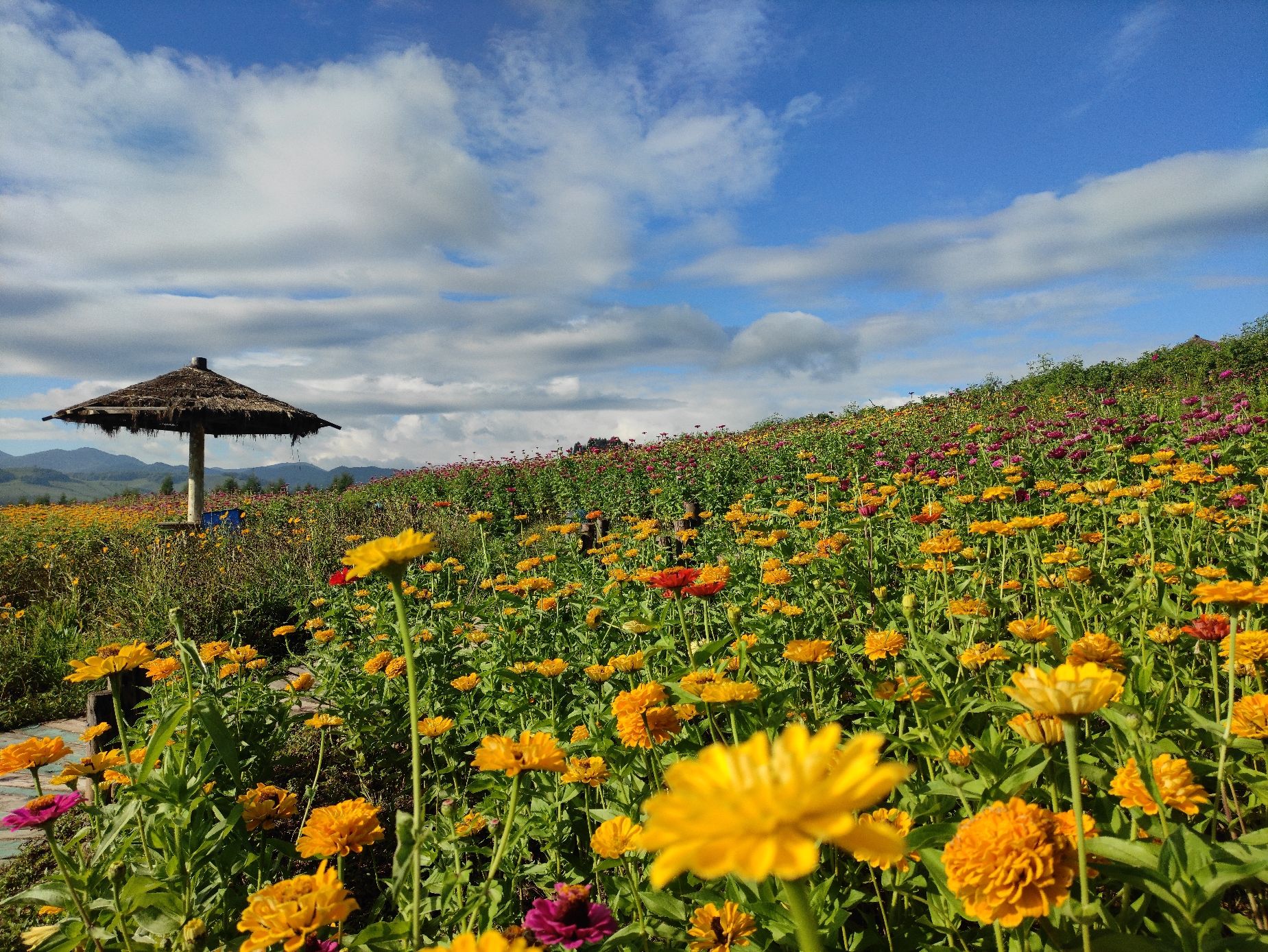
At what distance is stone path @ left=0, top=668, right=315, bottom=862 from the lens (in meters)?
→ 2.87

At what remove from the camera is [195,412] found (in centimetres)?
877

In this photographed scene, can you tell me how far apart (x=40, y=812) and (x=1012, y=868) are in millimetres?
1824

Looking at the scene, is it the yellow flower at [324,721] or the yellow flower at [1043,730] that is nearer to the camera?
the yellow flower at [1043,730]

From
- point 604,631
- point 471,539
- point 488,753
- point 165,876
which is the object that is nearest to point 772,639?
point 604,631

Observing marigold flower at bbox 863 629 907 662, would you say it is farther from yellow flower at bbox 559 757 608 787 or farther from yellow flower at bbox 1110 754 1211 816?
yellow flower at bbox 559 757 608 787

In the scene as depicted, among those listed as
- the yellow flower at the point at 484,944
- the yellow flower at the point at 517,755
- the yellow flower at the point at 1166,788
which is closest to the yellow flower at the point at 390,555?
the yellow flower at the point at 517,755

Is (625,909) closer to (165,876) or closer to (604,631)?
(165,876)

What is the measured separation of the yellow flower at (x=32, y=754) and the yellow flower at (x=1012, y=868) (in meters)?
1.88

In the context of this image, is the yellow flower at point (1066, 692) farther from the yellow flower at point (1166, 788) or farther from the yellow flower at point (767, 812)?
the yellow flower at point (1166, 788)

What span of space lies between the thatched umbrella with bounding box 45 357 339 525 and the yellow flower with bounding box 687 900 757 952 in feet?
30.4

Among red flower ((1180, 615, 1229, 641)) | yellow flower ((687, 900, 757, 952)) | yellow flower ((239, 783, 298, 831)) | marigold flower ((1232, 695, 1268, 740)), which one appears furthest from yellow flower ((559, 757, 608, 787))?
red flower ((1180, 615, 1229, 641))

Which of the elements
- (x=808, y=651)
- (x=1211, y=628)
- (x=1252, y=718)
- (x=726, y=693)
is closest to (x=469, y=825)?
(x=726, y=693)

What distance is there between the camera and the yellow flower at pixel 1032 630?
61.9 inches

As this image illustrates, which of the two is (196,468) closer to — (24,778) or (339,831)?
(24,778)
